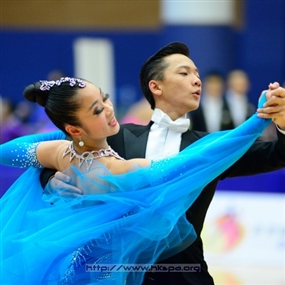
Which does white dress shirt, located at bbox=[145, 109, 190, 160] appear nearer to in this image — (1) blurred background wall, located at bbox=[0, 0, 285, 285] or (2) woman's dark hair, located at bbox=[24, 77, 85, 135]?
(2) woman's dark hair, located at bbox=[24, 77, 85, 135]

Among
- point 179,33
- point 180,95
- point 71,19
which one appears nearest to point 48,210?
point 180,95

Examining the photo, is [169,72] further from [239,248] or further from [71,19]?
[71,19]

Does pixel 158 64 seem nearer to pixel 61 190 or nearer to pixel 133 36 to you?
pixel 61 190

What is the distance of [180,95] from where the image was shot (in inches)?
136

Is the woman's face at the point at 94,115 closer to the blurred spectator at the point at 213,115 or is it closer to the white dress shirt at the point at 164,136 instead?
the white dress shirt at the point at 164,136

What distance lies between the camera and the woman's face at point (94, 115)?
10.1 feet

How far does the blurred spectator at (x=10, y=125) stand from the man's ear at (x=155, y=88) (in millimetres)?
5279

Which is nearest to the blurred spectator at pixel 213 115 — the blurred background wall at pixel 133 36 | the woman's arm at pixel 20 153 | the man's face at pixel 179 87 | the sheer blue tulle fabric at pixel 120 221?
the blurred background wall at pixel 133 36

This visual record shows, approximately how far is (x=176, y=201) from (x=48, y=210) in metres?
0.57

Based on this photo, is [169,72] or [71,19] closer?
[169,72]

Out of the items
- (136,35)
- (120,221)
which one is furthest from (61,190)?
(136,35)

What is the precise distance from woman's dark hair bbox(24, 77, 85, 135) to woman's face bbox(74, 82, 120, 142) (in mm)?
25

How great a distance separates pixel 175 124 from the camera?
A: 3.46 meters

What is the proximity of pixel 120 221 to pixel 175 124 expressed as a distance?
0.64 metres
